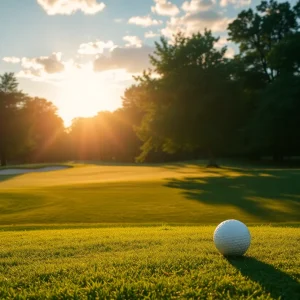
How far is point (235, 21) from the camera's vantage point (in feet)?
198

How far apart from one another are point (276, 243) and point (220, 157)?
6100 centimetres

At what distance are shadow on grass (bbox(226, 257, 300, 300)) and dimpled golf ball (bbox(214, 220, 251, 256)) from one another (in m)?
0.18

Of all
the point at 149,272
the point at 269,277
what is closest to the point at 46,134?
the point at 149,272

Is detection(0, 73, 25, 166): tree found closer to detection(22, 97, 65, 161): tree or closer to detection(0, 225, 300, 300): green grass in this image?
detection(22, 97, 65, 161): tree

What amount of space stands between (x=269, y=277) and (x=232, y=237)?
0.88 metres

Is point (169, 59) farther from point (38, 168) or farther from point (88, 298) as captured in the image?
point (88, 298)

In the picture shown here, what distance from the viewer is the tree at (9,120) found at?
7381cm

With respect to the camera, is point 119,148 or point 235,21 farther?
point 119,148

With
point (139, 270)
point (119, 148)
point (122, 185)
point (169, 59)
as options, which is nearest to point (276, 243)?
point (139, 270)

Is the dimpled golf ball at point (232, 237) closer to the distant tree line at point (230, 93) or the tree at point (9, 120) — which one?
the distant tree line at point (230, 93)

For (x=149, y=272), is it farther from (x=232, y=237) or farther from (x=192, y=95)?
(x=192, y=95)

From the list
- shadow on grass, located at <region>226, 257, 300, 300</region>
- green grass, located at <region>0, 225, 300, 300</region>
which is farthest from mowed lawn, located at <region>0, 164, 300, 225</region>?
shadow on grass, located at <region>226, 257, 300, 300</region>

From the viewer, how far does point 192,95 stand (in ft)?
145

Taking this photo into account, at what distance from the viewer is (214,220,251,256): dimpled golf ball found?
6410mm
